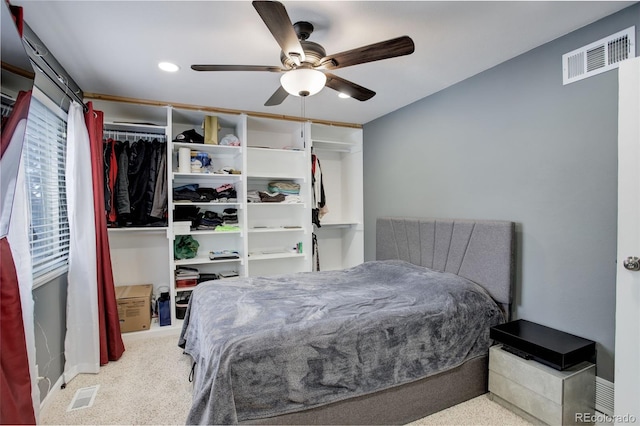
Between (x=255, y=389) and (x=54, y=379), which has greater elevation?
(x=255, y=389)

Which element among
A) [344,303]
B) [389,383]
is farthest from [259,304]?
[389,383]

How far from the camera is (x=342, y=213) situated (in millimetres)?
4652

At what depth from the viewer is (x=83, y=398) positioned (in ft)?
7.04

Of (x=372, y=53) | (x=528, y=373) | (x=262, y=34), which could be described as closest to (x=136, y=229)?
(x=262, y=34)

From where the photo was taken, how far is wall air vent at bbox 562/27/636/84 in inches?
70.9

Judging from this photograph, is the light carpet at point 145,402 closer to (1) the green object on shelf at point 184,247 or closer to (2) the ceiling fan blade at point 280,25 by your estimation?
(1) the green object on shelf at point 184,247

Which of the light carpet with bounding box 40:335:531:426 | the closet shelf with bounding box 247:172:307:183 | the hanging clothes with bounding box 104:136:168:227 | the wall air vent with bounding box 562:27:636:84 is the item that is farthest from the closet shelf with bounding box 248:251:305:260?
the wall air vent with bounding box 562:27:636:84

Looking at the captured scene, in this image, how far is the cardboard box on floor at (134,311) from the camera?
3.11 meters

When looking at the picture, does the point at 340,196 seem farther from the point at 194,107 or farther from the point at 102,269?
the point at 102,269

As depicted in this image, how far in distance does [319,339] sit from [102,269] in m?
2.05

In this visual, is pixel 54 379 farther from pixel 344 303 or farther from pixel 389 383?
pixel 389 383

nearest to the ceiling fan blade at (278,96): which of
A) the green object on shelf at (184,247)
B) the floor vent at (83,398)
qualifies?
the green object on shelf at (184,247)

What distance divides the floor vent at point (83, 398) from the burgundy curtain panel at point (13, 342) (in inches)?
23.1

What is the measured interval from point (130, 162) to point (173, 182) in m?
0.48
